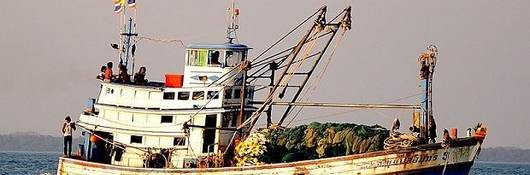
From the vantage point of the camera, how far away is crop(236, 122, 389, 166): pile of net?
1695 inches

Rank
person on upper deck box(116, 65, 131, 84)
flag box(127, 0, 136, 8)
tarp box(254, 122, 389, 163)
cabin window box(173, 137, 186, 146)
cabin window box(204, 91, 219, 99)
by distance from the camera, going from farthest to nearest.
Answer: flag box(127, 0, 136, 8) < person on upper deck box(116, 65, 131, 84) < cabin window box(173, 137, 186, 146) < cabin window box(204, 91, 219, 99) < tarp box(254, 122, 389, 163)

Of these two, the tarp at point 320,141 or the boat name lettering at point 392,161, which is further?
the tarp at point 320,141

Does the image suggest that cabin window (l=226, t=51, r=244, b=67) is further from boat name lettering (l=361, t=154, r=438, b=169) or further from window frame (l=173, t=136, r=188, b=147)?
boat name lettering (l=361, t=154, r=438, b=169)

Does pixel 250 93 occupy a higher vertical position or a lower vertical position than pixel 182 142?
higher

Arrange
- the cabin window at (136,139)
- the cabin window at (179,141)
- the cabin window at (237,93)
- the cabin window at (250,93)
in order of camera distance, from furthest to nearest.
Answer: the cabin window at (136,139)
the cabin window at (250,93)
the cabin window at (237,93)
the cabin window at (179,141)

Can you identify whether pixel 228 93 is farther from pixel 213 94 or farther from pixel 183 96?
pixel 183 96

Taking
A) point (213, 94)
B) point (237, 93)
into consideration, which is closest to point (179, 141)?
point (213, 94)

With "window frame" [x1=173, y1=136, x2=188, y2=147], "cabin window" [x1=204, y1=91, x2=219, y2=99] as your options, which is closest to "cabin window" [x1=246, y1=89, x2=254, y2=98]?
"cabin window" [x1=204, y1=91, x2=219, y2=99]

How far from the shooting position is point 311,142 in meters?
44.4

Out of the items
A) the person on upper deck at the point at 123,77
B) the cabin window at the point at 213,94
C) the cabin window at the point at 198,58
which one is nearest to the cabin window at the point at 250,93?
the cabin window at the point at 213,94

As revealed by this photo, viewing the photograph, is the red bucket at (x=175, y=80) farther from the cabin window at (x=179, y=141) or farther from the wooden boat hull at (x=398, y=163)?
the wooden boat hull at (x=398, y=163)

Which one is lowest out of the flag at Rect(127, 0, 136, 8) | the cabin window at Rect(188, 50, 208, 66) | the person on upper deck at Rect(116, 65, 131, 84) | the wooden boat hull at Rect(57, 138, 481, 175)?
the wooden boat hull at Rect(57, 138, 481, 175)

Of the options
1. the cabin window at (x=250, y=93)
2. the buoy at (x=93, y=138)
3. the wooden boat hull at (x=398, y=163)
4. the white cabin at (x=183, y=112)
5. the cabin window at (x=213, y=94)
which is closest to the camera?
the wooden boat hull at (x=398, y=163)

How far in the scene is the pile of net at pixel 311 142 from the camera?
4306cm
